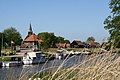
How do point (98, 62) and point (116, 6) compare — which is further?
point (116, 6)

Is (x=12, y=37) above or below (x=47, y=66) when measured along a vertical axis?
above

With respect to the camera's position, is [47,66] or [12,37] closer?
[47,66]

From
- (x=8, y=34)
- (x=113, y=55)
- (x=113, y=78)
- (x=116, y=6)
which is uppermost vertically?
(x=8, y=34)

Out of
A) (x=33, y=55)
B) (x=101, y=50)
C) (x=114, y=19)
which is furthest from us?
(x=33, y=55)

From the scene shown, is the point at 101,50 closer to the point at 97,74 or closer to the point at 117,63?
the point at 117,63

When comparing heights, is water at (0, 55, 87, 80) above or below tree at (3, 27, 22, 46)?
below

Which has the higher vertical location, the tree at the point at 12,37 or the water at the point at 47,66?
the tree at the point at 12,37

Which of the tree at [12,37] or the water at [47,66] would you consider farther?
the tree at [12,37]

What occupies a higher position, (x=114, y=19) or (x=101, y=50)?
(x=114, y=19)

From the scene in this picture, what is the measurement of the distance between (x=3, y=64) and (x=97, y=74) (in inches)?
1857

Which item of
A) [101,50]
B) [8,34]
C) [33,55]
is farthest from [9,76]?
[8,34]

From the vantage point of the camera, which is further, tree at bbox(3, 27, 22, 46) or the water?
tree at bbox(3, 27, 22, 46)

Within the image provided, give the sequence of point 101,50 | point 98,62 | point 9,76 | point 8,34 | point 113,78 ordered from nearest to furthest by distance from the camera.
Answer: point 113,78 → point 98,62 → point 101,50 → point 9,76 → point 8,34

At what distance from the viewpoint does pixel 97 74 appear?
3.26m
